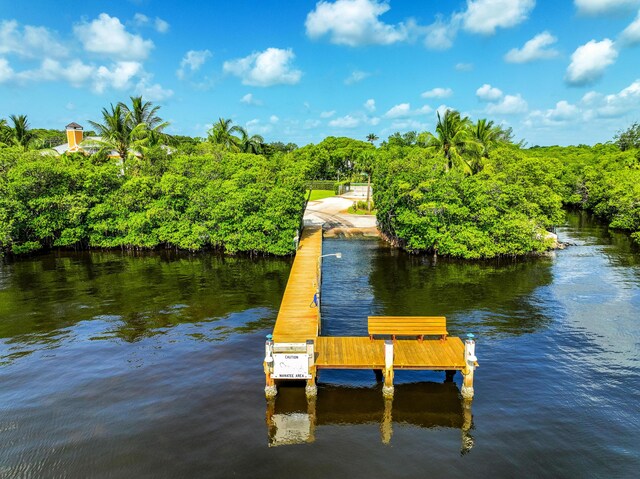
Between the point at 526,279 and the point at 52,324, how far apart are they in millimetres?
35482

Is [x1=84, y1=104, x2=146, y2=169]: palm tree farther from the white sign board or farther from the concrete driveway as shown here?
the white sign board

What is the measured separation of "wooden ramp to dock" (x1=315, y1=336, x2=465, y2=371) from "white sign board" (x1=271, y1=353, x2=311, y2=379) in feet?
1.96

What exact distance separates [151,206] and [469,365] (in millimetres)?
37941

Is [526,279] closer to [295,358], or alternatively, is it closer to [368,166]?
[295,358]

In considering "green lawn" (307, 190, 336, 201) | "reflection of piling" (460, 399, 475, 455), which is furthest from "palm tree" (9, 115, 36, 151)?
"reflection of piling" (460, 399, 475, 455)

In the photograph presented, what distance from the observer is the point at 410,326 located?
19094mm

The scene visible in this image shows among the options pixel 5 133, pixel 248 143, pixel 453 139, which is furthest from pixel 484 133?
pixel 5 133

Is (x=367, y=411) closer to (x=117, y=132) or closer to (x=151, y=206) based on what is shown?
(x=151, y=206)

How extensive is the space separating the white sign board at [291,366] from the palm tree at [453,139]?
43254mm

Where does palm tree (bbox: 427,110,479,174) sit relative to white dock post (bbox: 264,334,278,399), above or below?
above

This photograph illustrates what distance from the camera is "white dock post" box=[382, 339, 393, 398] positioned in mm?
16812

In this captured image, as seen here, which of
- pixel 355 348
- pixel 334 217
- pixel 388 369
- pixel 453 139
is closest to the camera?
pixel 388 369

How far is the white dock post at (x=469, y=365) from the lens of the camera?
1668 cm

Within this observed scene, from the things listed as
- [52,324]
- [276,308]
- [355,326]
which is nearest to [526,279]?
[355,326]
